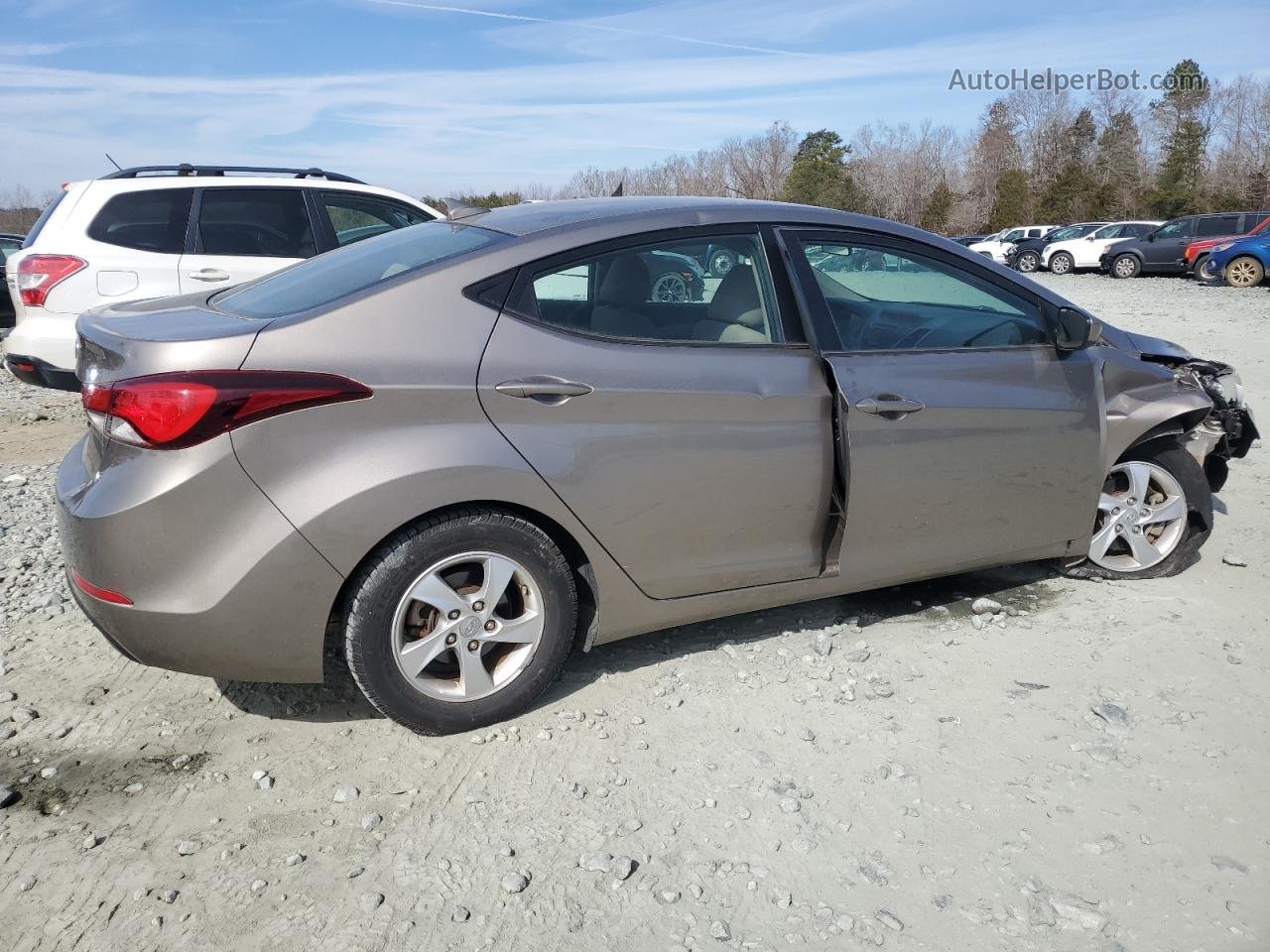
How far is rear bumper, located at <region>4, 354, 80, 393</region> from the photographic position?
679 centimetres

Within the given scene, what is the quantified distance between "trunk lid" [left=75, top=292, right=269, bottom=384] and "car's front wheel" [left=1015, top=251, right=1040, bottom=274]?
3318cm

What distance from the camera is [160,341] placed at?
2.84m

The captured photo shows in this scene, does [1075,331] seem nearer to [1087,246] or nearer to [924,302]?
[924,302]

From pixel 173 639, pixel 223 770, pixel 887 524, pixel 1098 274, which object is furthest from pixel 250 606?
pixel 1098 274

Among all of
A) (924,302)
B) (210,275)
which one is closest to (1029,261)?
(210,275)

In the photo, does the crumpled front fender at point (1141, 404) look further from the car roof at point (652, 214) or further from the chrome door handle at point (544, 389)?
the chrome door handle at point (544, 389)

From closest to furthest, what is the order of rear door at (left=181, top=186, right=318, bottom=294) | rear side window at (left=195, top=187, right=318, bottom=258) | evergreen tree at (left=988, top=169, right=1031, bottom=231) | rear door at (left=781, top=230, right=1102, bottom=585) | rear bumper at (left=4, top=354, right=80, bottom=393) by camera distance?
rear door at (left=781, top=230, right=1102, bottom=585) → rear bumper at (left=4, top=354, right=80, bottom=393) → rear door at (left=181, top=186, right=318, bottom=294) → rear side window at (left=195, top=187, right=318, bottom=258) → evergreen tree at (left=988, top=169, right=1031, bottom=231)

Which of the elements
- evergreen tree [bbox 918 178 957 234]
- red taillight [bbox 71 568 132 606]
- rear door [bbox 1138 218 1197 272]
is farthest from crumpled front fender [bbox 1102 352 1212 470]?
evergreen tree [bbox 918 178 957 234]

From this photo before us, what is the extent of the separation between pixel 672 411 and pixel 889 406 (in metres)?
0.82

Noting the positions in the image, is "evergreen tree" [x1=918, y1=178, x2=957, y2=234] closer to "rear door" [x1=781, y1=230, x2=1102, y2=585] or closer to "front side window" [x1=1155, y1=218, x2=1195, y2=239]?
"front side window" [x1=1155, y1=218, x2=1195, y2=239]

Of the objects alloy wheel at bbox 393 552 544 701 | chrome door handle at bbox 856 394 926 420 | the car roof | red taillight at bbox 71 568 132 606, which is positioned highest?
the car roof

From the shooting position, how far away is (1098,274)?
3098 centimetres

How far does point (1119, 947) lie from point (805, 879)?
0.72 meters

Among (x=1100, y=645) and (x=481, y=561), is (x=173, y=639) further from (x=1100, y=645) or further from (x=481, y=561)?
(x=1100, y=645)
